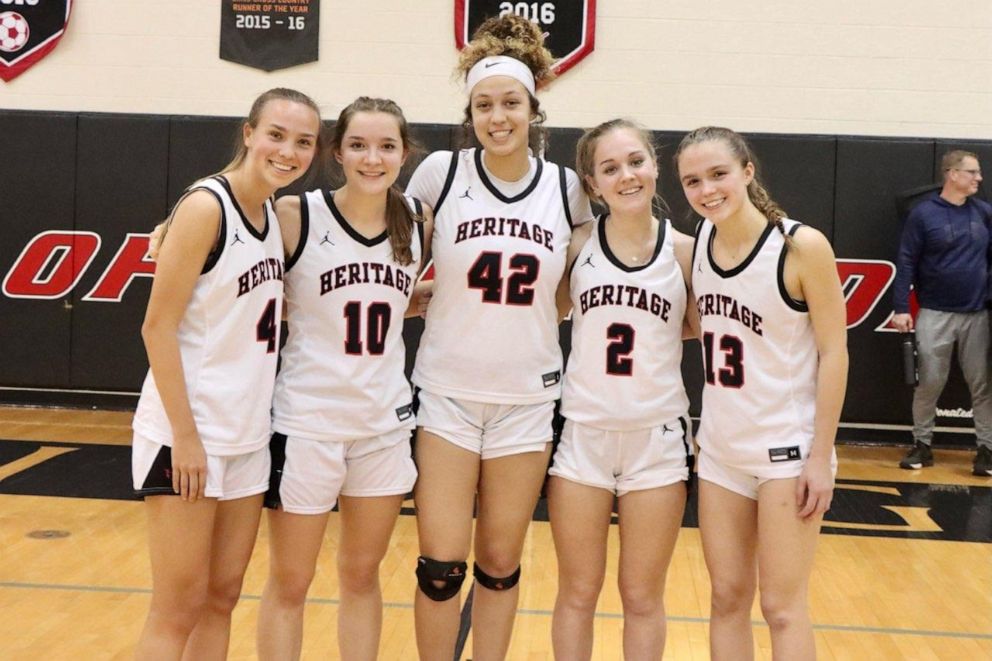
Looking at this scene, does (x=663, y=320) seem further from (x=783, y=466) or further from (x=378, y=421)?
(x=378, y=421)

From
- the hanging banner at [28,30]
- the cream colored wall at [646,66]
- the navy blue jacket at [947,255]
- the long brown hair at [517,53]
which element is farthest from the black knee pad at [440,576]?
the hanging banner at [28,30]

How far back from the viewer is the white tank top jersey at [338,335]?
2.71 metres

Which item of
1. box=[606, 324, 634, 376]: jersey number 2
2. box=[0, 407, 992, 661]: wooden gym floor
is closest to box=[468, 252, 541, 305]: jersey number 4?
box=[606, 324, 634, 376]: jersey number 2

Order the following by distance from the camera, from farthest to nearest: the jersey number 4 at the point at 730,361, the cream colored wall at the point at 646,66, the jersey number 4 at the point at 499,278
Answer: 1. the cream colored wall at the point at 646,66
2. the jersey number 4 at the point at 499,278
3. the jersey number 4 at the point at 730,361

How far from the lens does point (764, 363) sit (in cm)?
265

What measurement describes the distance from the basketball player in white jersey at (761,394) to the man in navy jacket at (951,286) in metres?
4.53

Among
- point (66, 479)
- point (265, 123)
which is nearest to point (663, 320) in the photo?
point (265, 123)

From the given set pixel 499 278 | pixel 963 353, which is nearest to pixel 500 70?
pixel 499 278

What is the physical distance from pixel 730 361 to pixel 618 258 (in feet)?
1.48

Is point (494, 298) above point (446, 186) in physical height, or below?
below

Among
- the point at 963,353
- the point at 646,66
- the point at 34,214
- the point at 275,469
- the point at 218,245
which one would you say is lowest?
the point at 275,469

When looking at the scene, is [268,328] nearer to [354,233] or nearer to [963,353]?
[354,233]

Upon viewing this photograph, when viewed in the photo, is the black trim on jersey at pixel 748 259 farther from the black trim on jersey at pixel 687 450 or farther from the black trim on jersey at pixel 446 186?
the black trim on jersey at pixel 446 186

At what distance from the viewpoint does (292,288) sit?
277cm
